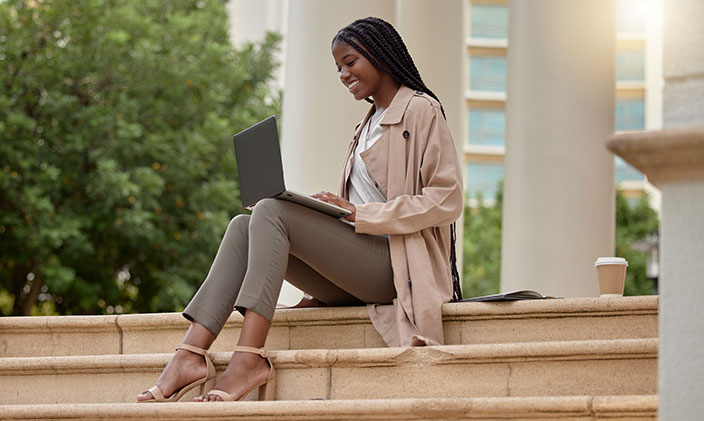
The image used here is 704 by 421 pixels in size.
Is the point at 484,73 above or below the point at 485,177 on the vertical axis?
above

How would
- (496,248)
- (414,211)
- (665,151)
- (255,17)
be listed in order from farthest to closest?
(496,248), (255,17), (414,211), (665,151)

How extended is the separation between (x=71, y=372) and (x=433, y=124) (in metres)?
2.02

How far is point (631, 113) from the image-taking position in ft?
144

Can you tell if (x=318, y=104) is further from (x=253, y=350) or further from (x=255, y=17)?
(x=255, y=17)

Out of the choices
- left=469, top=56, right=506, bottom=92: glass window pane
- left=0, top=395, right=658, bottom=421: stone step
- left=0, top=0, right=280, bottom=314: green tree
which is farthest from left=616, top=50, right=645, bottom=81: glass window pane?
left=0, top=395, right=658, bottom=421: stone step

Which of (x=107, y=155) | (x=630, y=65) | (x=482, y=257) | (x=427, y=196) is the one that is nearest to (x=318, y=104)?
(x=427, y=196)

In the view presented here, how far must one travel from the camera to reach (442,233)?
4.77 metres

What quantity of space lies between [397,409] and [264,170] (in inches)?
53.5

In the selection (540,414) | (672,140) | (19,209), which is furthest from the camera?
(19,209)

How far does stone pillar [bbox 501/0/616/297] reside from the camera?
297 inches

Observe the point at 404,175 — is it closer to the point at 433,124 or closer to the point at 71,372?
the point at 433,124

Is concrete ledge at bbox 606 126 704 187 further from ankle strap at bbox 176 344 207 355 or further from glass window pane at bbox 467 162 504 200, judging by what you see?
glass window pane at bbox 467 162 504 200

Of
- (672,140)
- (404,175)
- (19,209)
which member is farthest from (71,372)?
(19,209)

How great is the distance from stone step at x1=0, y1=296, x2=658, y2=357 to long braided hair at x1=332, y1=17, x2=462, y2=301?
421 mm
